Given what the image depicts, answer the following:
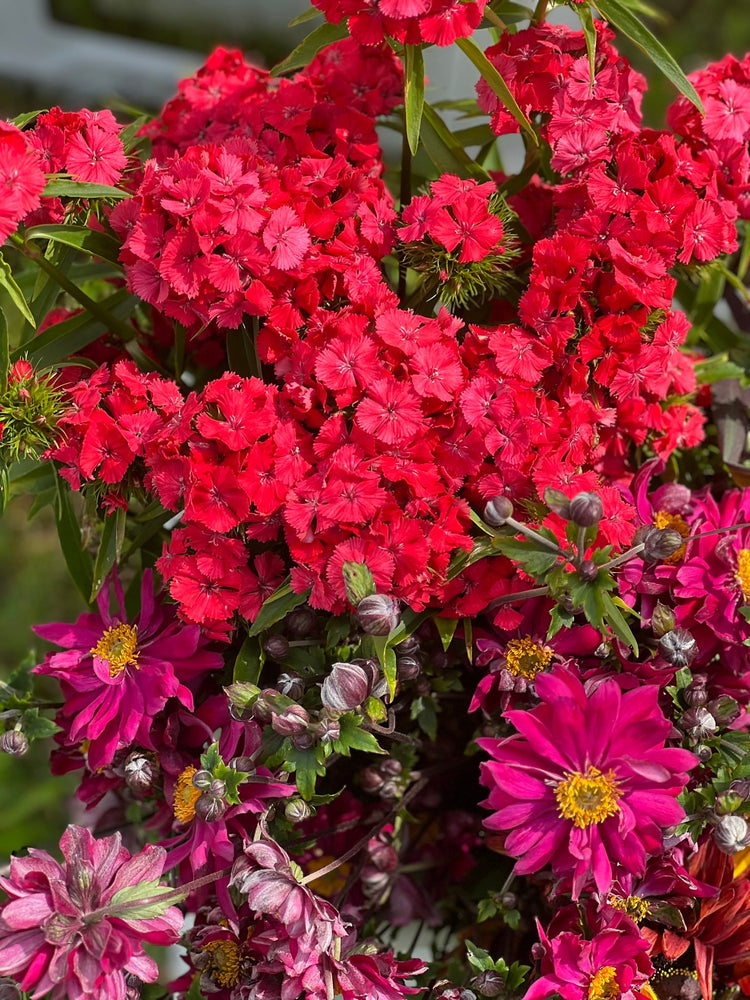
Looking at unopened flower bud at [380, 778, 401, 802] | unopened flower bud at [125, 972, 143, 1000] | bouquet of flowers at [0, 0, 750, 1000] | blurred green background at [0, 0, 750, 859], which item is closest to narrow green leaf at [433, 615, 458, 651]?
bouquet of flowers at [0, 0, 750, 1000]

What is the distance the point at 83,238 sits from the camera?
569mm

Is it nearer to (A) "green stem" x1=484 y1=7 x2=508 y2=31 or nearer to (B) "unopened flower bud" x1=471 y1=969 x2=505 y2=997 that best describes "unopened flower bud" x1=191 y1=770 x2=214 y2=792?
(B) "unopened flower bud" x1=471 y1=969 x2=505 y2=997

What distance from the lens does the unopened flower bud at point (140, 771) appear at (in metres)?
0.55

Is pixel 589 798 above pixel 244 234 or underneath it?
underneath

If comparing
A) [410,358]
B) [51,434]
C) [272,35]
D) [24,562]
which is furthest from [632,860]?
[272,35]

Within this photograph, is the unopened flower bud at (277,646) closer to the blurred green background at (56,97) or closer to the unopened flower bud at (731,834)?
the unopened flower bud at (731,834)

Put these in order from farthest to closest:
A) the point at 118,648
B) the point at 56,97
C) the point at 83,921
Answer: the point at 56,97 → the point at 118,648 → the point at 83,921

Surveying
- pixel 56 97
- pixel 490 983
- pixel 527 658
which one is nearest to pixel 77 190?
pixel 527 658

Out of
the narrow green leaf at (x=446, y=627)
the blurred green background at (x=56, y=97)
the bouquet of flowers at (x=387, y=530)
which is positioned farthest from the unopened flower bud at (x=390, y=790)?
the blurred green background at (x=56, y=97)

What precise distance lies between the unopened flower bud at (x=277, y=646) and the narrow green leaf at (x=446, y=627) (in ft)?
0.28

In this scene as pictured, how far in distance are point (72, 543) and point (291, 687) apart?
0.22 m

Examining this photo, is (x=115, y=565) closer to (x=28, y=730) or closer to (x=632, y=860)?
(x=28, y=730)

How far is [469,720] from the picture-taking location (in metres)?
0.68

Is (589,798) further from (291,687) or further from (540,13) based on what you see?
(540,13)
